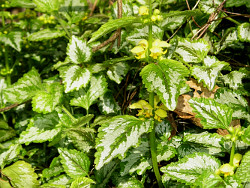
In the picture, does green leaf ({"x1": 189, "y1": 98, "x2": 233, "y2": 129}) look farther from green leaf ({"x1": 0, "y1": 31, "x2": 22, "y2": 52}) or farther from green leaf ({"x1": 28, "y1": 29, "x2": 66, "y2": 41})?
green leaf ({"x1": 0, "y1": 31, "x2": 22, "y2": 52})

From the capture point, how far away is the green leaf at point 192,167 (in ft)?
2.84

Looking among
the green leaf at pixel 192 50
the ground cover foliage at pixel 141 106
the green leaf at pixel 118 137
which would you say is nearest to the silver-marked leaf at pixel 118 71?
the ground cover foliage at pixel 141 106

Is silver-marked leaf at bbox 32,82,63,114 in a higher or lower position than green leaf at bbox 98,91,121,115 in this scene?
higher

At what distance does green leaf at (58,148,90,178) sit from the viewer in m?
1.12

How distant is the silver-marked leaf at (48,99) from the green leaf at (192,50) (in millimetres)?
589

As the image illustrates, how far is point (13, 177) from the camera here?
48.0 inches

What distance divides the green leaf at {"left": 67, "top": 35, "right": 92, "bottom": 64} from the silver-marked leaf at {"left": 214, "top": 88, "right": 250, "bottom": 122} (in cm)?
61

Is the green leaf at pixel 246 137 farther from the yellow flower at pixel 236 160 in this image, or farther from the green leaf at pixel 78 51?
the green leaf at pixel 78 51

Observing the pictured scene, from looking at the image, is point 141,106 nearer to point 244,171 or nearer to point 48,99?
point 244,171

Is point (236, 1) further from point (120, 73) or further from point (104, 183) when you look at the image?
point (104, 183)

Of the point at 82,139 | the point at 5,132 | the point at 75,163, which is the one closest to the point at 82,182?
the point at 75,163

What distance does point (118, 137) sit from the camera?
34.6 inches

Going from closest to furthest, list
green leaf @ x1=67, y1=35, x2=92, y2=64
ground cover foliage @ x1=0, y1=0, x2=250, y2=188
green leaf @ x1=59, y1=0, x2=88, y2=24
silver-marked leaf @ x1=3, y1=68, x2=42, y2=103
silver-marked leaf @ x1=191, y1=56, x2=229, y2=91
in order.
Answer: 1. ground cover foliage @ x1=0, y1=0, x2=250, y2=188
2. silver-marked leaf @ x1=191, y1=56, x2=229, y2=91
3. green leaf @ x1=67, y1=35, x2=92, y2=64
4. silver-marked leaf @ x1=3, y1=68, x2=42, y2=103
5. green leaf @ x1=59, y1=0, x2=88, y2=24

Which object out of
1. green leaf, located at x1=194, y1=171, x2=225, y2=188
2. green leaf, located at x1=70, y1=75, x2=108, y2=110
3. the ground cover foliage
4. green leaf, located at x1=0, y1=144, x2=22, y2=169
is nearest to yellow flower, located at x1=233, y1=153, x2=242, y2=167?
the ground cover foliage
